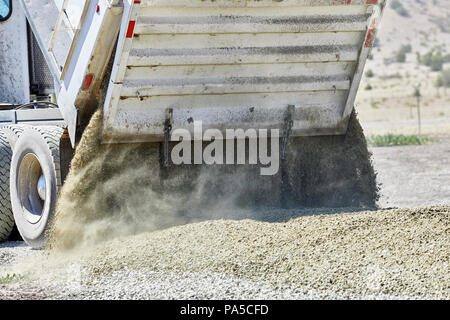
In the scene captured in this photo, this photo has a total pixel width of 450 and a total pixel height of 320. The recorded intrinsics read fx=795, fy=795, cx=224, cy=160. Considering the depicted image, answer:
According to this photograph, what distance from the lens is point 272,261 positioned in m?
5.67

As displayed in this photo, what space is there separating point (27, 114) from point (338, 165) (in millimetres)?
3191

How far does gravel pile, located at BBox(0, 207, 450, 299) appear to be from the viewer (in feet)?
17.1

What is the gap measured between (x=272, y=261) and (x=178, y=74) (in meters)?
2.04

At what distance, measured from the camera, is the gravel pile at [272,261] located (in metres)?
5.20

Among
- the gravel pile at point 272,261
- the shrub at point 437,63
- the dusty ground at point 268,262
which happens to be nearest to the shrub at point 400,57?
the shrub at point 437,63

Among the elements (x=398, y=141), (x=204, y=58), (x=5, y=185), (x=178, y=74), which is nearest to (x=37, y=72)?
(x=5, y=185)

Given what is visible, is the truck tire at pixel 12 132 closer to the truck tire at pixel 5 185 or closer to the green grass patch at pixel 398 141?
the truck tire at pixel 5 185

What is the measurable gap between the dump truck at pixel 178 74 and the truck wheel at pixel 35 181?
10mm

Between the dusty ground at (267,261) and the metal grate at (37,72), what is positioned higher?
the metal grate at (37,72)

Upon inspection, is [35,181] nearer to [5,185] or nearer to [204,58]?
[5,185]

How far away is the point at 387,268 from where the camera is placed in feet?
17.6
